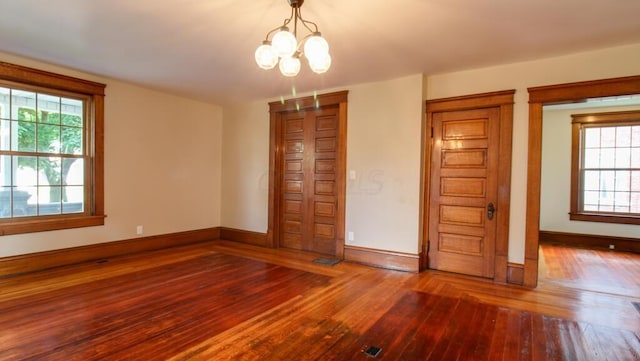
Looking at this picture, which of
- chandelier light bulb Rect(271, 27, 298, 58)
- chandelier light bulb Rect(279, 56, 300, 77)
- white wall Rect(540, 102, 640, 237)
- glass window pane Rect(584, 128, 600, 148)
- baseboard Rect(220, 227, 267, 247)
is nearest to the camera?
chandelier light bulb Rect(271, 27, 298, 58)

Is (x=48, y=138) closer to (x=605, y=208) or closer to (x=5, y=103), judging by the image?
(x=5, y=103)

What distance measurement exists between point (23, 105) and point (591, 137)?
8.96 metres

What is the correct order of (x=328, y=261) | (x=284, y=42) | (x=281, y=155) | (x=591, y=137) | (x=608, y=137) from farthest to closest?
1. (x=591, y=137)
2. (x=608, y=137)
3. (x=281, y=155)
4. (x=328, y=261)
5. (x=284, y=42)

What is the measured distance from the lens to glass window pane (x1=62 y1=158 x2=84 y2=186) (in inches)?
170

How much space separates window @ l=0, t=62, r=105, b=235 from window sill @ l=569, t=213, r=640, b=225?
8128 mm

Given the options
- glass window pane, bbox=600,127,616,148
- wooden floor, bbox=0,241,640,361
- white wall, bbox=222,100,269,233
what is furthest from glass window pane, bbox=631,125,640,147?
white wall, bbox=222,100,269,233

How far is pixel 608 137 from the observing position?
19.8 ft

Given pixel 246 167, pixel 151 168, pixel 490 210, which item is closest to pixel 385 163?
pixel 490 210

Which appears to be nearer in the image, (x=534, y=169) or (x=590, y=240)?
(x=534, y=169)

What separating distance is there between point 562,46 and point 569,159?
3.97 metres

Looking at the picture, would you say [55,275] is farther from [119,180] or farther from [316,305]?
[316,305]

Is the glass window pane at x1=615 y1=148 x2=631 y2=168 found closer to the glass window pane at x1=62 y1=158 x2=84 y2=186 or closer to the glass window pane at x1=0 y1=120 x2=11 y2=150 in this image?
the glass window pane at x1=62 y1=158 x2=84 y2=186

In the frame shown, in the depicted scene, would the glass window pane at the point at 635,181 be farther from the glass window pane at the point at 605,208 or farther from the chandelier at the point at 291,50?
the chandelier at the point at 291,50

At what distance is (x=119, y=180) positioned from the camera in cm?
479
